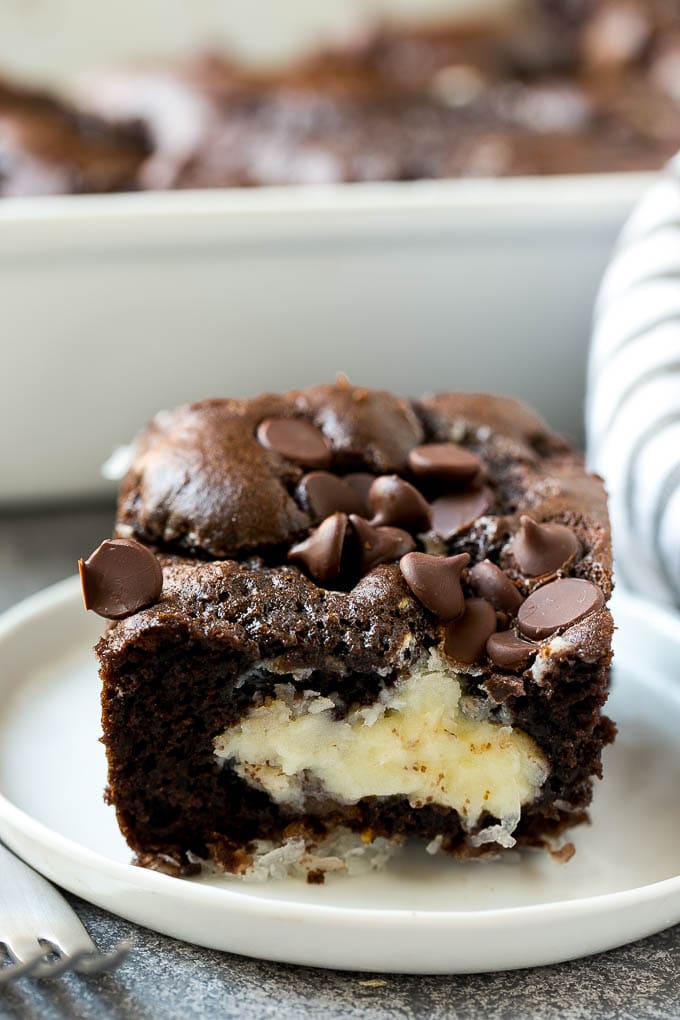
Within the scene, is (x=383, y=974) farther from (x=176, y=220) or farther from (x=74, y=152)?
(x=74, y=152)

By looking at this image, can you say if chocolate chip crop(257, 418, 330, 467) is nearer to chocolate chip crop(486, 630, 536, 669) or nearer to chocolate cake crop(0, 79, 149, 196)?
chocolate chip crop(486, 630, 536, 669)

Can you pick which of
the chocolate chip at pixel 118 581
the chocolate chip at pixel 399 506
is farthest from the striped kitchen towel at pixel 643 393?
the chocolate chip at pixel 118 581

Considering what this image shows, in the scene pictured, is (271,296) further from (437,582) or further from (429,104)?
(437,582)

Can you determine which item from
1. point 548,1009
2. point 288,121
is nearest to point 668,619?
point 548,1009

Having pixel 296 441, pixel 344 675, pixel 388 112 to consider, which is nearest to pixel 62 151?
pixel 388 112

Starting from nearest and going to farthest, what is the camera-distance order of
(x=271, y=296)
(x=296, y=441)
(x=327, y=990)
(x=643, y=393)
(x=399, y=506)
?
(x=327, y=990) < (x=399, y=506) < (x=296, y=441) < (x=643, y=393) < (x=271, y=296)

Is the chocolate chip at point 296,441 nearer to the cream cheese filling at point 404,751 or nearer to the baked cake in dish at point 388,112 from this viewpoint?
the cream cheese filling at point 404,751
